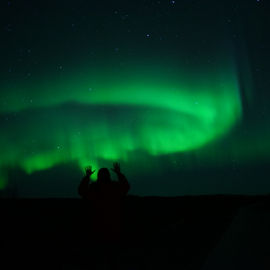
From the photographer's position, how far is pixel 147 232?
7492 mm

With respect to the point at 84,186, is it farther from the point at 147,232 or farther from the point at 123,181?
the point at 147,232

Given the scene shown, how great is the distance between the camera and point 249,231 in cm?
475

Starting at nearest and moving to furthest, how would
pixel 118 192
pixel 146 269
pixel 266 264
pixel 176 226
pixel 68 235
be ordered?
pixel 266 264 < pixel 146 269 < pixel 118 192 < pixel 176 226 < pixel 68 235

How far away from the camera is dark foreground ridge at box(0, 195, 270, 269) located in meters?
4.55

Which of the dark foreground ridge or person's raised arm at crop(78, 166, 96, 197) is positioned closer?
the dark foreground ridge

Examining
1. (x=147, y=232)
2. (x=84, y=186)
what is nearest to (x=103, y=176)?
(x=84, y=186)

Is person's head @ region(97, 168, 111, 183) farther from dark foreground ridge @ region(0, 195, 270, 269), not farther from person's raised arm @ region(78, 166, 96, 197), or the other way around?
dark foreground ridge @ region(0, 195, 270, 269)

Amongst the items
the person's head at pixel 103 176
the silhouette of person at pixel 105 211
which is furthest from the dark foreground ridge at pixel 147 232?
the person's head at pixel 103 176

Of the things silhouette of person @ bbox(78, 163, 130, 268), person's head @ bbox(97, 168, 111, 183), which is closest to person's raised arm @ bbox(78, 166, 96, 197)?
silhouette of person @ bbox(78, 163, 130, 268)

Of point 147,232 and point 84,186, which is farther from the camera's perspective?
point 147,232

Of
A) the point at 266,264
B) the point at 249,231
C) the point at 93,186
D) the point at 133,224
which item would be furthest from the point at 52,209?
the point at 266,264

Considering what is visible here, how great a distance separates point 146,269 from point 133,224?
3.76m

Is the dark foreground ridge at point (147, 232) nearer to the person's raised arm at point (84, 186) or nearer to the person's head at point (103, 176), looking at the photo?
the person's raised arm at point (84, 186)

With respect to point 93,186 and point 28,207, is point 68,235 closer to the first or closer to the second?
point 28,207
